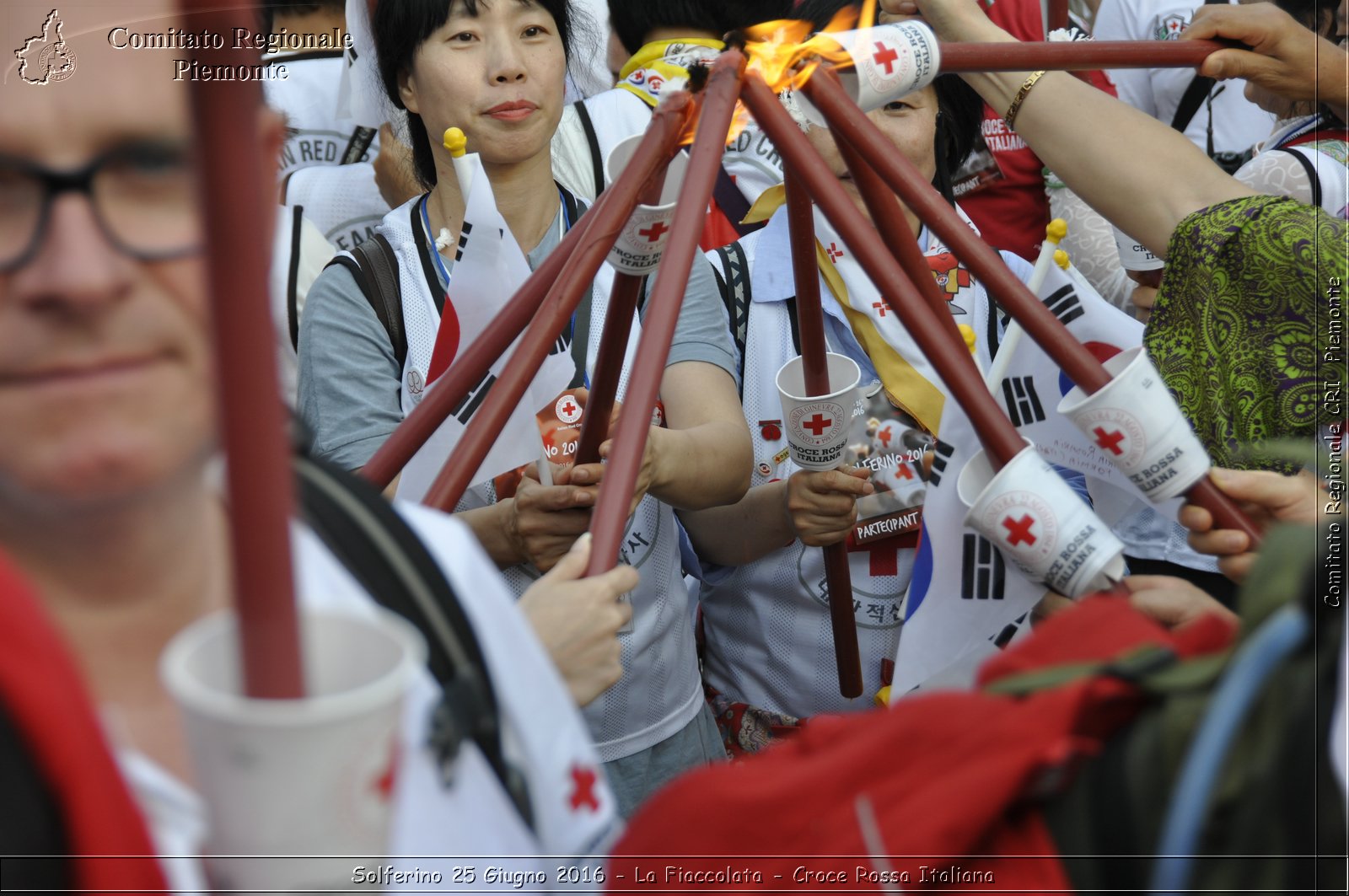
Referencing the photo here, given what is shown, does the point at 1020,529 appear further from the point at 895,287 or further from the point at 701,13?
the point at 701,13

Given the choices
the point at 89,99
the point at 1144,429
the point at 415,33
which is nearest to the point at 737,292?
the point at 415,33

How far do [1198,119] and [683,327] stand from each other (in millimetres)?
1938

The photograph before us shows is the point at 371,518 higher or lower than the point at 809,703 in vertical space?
higher

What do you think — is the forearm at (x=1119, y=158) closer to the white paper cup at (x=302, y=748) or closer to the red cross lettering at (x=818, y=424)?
the red cross lettering at (x=818, y=424)

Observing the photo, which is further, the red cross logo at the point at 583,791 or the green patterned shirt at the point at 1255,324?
the green patterned shirt at the point at 1255,324

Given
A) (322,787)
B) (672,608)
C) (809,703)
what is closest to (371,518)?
(322,787)

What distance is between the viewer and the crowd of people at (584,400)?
702 millimetres

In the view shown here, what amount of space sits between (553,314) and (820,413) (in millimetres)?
465

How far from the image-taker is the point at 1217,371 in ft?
4.92

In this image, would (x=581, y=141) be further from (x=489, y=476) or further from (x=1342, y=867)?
(x=1342, y=867)

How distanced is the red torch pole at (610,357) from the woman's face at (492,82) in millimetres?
601

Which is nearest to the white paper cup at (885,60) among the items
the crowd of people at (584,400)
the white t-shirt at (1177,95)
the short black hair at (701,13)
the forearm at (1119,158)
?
the crowd of people at (584,400)

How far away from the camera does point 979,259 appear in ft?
4.35

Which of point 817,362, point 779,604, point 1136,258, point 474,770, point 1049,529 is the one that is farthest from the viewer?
point 1136,258
